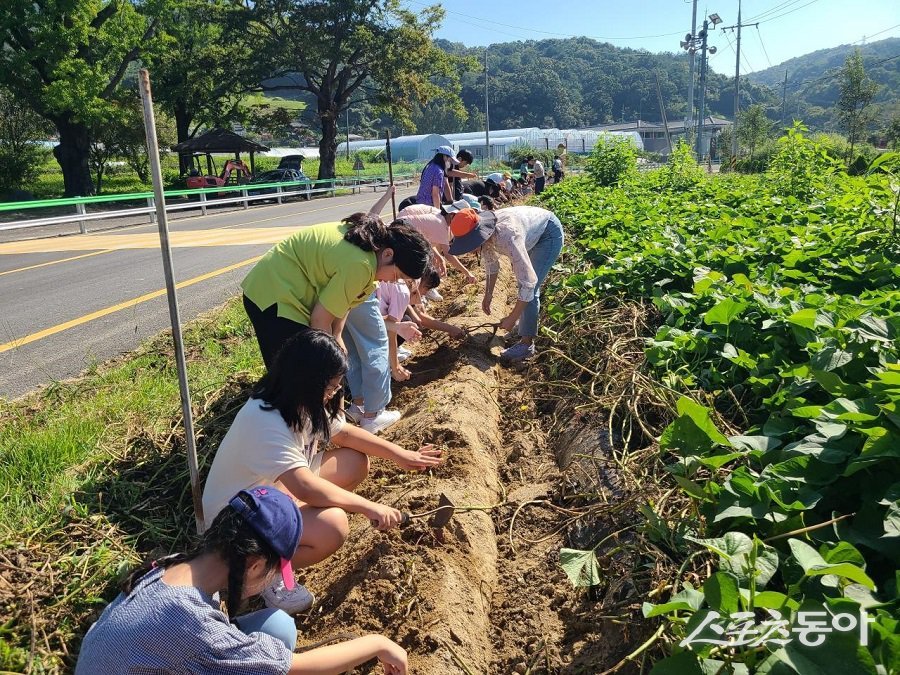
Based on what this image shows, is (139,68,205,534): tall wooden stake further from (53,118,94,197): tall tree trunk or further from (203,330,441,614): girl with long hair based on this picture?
(53,118,94,197): tall tree trunk

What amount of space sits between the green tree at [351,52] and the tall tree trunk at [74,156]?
1100 cm

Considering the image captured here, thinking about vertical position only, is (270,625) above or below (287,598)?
above

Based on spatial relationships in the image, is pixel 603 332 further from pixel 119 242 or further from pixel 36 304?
pixel 119 242

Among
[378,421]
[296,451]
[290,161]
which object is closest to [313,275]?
[296,451]

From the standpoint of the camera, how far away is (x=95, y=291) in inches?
311

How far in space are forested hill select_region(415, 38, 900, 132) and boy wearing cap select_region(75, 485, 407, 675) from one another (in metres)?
97.4

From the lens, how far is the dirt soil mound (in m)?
2.62

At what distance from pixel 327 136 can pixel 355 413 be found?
3297 cm

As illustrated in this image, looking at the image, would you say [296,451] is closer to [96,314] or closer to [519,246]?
[519,246]

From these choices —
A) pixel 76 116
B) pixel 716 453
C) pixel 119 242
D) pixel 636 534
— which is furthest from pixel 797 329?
pixel 76 116

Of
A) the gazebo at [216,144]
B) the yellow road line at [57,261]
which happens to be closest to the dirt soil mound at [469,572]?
the yellow road line at [57,261]

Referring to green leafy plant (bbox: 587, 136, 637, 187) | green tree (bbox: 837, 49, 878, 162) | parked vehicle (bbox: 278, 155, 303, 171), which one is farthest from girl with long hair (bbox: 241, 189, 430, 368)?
green tree (bbox: 837, 49, 878, 162)

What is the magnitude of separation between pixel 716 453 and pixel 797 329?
2.27ft

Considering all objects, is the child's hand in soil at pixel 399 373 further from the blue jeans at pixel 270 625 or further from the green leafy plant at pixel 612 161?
the green leafy plant at pixel 612 161
